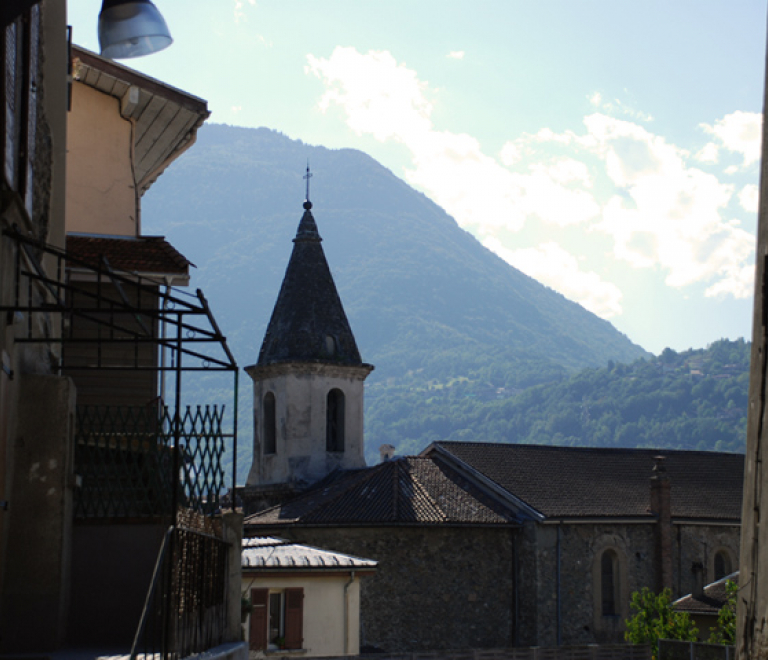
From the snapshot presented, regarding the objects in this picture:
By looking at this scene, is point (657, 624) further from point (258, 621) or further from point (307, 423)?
point (307, 423)

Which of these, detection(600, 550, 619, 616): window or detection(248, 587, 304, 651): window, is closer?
detection(248, 587, 304, 651): window

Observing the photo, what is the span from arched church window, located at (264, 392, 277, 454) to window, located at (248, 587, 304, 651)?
16.2m

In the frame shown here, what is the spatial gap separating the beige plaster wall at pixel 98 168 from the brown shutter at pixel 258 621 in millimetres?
8368

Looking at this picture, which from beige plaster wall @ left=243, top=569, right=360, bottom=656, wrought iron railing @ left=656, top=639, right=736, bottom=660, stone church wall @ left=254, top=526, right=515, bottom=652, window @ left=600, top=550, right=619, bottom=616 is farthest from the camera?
window @ left=600, top=550, right=619, bottom=616

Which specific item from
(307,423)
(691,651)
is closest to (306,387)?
(307,423)

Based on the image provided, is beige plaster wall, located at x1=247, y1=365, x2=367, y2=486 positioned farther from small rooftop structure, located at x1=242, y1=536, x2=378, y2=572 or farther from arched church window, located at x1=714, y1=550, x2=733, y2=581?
small rooftop structure, located at x1=242, y1=536, x2=378, y2=572

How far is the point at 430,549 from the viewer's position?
3228 centimetres

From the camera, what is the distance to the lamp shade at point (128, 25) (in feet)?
32.0

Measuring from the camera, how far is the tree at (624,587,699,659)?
1114 inches

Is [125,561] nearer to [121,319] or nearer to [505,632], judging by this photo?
[121,319]

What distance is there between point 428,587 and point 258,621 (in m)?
10.2

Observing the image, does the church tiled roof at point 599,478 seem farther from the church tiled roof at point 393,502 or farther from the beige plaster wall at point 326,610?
the beige plaster wall at point 326,610

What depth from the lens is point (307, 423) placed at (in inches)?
1490

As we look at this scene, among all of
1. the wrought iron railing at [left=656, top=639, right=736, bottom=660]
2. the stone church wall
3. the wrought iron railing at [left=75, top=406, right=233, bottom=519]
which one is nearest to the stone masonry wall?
the stone church wall
